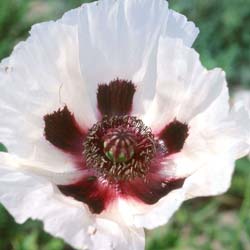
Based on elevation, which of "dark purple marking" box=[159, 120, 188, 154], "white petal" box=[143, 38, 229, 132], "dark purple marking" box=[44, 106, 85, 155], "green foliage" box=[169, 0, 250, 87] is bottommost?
"green foliage" box=[169, 0, 250, 87]

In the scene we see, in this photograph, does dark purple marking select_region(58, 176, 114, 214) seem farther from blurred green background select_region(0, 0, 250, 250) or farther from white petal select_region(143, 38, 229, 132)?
blurred green background select_region(0, 0, 250, 250)

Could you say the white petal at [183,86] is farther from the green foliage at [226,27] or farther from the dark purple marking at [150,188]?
the green foliage at [226,27]

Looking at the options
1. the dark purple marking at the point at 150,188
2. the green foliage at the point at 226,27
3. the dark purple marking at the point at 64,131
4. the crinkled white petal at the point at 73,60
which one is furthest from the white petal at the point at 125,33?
the green foliage at the point at 226,27

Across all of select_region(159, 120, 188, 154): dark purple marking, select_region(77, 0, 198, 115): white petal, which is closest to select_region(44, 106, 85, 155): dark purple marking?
select_region(77, 0, 198, 115): white petal

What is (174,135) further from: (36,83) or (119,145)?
Result: (36,83)

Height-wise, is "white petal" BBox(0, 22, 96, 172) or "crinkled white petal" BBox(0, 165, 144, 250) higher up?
"white petal" BBox(0, 22, 96, 172)

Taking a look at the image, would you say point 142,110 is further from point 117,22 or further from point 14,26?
point 14,26

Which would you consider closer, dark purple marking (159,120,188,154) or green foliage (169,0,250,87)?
dark purple marking (159,120,188,154)

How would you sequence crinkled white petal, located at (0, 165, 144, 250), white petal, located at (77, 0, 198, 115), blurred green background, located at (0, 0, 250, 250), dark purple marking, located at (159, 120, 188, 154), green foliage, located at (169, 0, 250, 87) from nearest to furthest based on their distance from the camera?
crinkled white petal, located at (0, 165, 144, 250)
white petal, located at (77, 0, 198, 115)
dark purple marking, located at (159, 120, 188, 154)
blurred green background, located at (0, 0, 250, 250)
green foliage, located at (169, 0, 250, 87)

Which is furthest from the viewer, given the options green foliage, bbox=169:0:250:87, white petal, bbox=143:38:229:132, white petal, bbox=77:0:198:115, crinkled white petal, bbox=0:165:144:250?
green foliage, bbox=169:0:250:87
